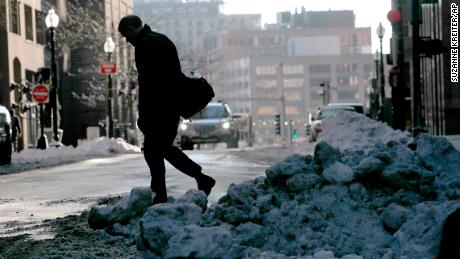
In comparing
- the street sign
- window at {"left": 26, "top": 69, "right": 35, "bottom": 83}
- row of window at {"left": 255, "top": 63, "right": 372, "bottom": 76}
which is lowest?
the street sign

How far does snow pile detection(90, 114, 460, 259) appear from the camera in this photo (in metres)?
5.69

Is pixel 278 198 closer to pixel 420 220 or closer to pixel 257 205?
pixel 257 205

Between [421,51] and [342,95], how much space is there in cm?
17804

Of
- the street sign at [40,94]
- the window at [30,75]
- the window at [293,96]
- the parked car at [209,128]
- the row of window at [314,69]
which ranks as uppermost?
the row of window at [314,69]

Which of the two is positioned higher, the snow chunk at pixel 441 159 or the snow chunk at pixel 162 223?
the snow chunk at pixel 441 159

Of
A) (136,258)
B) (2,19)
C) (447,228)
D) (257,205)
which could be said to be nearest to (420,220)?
(447,228)

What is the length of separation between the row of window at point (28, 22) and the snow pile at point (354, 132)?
3215 centimetres

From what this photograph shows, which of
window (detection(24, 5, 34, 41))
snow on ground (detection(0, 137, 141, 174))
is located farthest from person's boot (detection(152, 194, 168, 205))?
window (detection(24, 5, 34, 41))

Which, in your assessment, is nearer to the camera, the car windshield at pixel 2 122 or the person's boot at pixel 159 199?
the person's boot at pixel 159 199

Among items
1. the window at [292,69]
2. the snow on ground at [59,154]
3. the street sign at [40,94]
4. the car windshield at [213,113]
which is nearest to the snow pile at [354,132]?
the snow on ground at [59,154]

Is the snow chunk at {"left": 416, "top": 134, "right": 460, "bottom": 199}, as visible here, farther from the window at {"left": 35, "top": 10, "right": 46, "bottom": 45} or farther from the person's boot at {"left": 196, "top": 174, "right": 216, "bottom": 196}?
the window at {"left": 35, "top": 10, "right": 46, "bottom": 45}

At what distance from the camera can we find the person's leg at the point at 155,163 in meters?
8.09

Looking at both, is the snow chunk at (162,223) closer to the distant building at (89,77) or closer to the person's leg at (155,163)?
the person's leg at (155,163)

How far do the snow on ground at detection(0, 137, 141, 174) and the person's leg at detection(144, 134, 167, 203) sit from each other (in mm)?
13023
